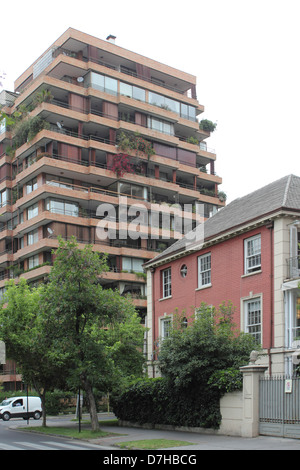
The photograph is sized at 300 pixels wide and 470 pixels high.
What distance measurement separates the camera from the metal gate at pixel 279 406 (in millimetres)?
19812

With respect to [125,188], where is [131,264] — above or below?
below

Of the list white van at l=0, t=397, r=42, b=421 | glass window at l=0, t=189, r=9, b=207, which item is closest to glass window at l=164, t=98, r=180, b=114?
glass window at l=0, t=189, r=9, b=207

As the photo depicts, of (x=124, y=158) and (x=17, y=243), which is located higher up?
(x=124, y=158)

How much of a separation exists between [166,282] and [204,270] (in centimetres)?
471

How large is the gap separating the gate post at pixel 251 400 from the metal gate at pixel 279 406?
0.47ft

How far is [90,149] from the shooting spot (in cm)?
6050

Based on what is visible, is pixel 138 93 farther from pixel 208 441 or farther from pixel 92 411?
pixel 208 441

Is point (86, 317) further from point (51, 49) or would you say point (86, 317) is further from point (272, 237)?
point (51, 49)

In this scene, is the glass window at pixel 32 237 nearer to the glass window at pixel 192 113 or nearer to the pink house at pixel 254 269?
the glass window at pixel 192 113

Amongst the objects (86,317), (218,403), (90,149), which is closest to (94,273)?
(86,317)

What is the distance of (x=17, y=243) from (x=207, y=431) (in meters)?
44.3

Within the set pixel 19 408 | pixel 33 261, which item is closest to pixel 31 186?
pixel 33 261

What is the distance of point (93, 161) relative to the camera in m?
60.3

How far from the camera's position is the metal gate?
19812 mm
